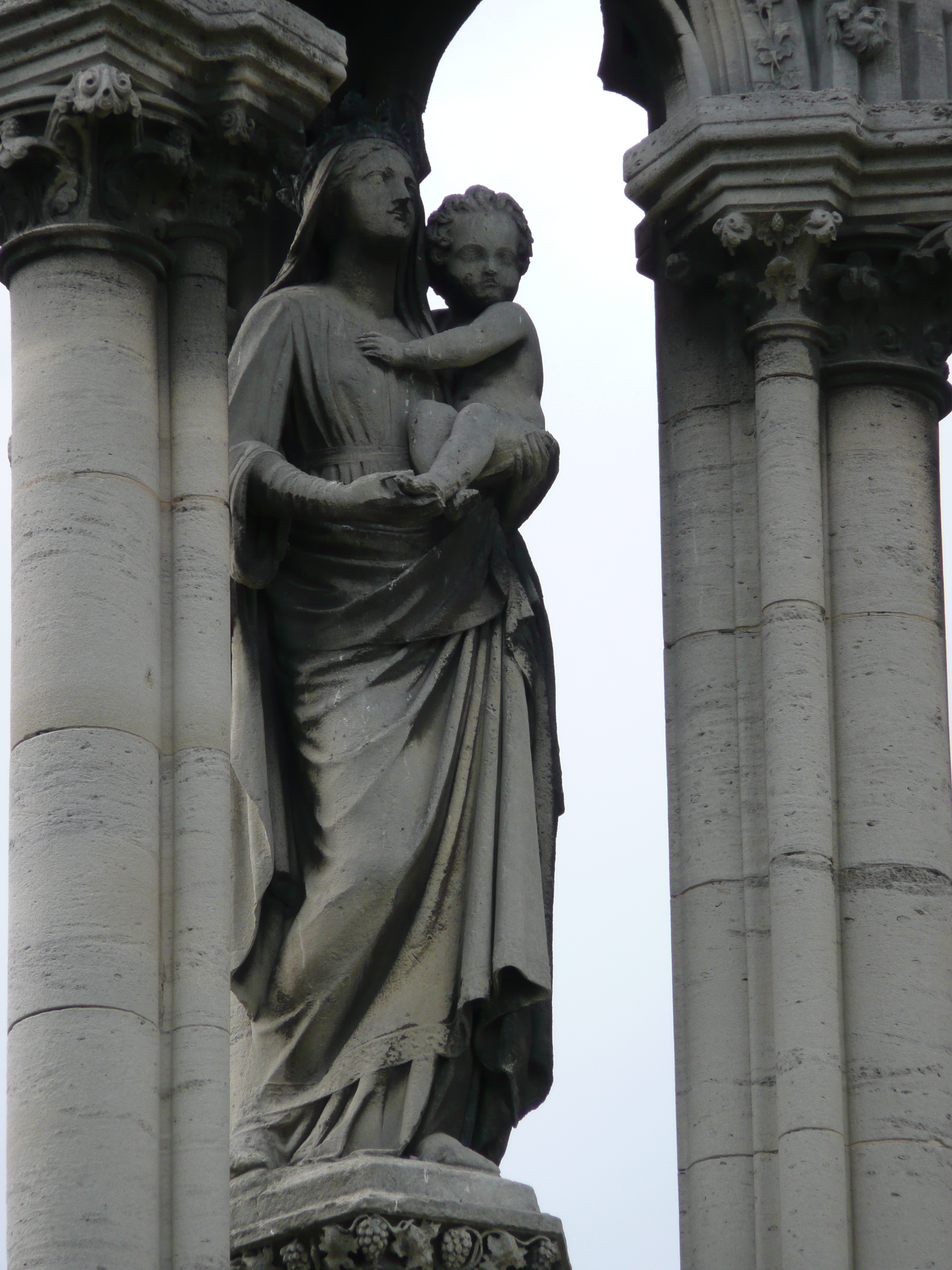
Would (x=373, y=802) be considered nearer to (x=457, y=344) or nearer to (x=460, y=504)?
(x=460, y=504)

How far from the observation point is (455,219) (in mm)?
13844

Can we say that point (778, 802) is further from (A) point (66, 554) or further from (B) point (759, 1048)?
(A) point (66, 554)

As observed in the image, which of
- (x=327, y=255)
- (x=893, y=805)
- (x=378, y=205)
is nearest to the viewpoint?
(x=893, y=805)

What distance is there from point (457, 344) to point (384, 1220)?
3245 millimetres

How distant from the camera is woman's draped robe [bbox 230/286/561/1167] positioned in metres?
12.6

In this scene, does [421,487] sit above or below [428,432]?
below

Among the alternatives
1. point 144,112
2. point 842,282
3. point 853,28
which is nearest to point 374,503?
point 144,112

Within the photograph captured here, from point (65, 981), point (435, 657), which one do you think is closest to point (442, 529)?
point (435, 657)

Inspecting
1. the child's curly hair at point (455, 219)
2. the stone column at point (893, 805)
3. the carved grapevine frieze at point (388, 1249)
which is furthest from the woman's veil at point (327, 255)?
the carved grapevine frieze at point (388, 1249)

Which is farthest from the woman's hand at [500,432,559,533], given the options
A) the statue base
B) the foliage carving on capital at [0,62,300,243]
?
the statue base

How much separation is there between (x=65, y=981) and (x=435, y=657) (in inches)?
90.2

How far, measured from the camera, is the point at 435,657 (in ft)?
42.9

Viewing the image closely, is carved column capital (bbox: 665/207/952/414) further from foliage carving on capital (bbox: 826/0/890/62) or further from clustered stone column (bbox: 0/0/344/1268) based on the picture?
clustered stone column (bbox: 0/0/344/1268)

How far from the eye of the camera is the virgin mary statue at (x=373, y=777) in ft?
41.3
